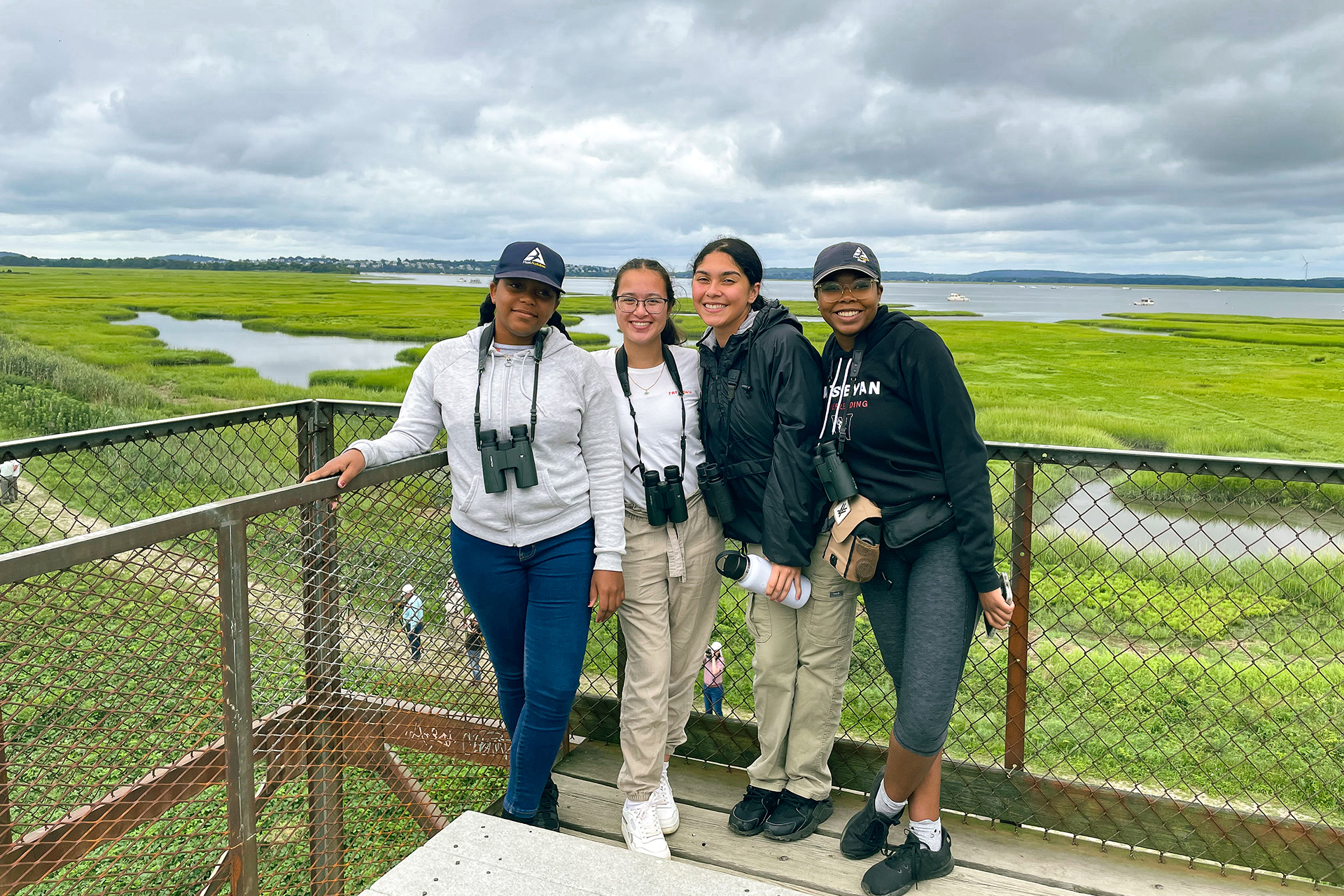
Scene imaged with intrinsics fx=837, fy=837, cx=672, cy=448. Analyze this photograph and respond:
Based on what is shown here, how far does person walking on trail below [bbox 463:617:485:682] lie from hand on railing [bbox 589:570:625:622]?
756 mm

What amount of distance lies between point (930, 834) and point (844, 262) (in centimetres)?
186

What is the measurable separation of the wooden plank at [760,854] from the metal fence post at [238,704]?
4.10 ft

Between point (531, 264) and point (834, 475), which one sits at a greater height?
point (531, 264)

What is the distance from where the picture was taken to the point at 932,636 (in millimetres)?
2537

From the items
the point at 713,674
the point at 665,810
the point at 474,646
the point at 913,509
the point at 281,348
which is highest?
the point at 913,509

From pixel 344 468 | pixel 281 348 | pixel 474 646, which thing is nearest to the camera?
pixel 344 468

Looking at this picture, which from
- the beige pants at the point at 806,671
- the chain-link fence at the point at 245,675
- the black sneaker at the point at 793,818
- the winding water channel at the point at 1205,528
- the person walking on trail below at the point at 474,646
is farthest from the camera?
the winding water channel at the point at 1205,528

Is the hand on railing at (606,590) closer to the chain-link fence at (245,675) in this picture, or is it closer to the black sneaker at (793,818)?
the chain-link fence at (245,675)

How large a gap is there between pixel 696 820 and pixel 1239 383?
36.7 m

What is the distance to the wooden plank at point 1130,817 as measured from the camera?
2785 mm

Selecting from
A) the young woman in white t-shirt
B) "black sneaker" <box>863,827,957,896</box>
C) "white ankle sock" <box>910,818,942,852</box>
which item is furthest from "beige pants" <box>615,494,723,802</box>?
"white ankle sock" <box>910,818,942,852</box>

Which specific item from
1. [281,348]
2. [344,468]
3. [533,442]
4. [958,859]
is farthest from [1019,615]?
[281,348]

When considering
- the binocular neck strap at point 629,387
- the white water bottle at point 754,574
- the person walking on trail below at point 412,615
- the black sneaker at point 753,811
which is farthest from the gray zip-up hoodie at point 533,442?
the black sneaker at point 753,811

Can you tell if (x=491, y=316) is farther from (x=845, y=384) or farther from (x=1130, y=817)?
(x=1130, y=817)
